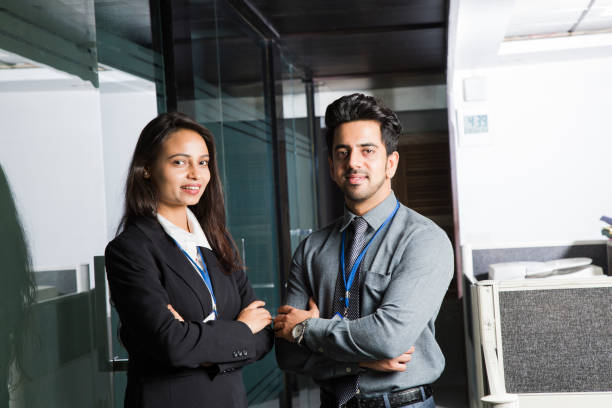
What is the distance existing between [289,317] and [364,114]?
496 millimetres

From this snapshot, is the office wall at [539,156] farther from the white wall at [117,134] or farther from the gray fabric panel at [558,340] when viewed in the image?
the white wall at [117,134]

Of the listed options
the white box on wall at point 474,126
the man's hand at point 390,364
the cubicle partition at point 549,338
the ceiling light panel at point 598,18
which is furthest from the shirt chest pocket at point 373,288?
the white box on wall at point 474,126

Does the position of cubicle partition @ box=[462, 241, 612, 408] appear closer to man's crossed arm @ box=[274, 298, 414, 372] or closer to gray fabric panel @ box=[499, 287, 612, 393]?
gray fabric panel @ box=[499, 287, 612, 393]

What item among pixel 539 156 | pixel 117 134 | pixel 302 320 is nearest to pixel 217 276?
pixel 302 320

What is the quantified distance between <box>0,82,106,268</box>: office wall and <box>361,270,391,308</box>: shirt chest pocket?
2.40ft

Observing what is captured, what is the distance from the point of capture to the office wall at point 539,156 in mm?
6469

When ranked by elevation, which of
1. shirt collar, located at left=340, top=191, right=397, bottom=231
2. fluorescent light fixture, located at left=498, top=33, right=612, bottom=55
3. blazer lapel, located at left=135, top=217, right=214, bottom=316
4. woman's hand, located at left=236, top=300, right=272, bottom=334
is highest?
fluorescent light fixture, located at left=498, top=33, right=612, bottom=55

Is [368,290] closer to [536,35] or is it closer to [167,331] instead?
[167,331]

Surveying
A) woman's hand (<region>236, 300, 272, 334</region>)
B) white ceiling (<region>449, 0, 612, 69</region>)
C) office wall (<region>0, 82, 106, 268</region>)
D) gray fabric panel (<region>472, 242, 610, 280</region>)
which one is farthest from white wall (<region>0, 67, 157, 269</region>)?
white ceiling (<region>449, 0, 612, 69</region>)

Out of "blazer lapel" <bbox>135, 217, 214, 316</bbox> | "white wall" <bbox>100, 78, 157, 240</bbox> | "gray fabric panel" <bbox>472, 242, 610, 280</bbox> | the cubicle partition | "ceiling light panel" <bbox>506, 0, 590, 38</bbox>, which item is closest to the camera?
"blazer lapel" <bbox>135, 217, 214, 316</bbox>

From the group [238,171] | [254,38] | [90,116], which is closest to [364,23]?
[254,38]

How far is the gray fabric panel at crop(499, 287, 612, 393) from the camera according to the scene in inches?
83.0

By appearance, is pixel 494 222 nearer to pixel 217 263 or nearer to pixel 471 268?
pixel 471 268

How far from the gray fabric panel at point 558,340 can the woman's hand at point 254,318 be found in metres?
0.92
